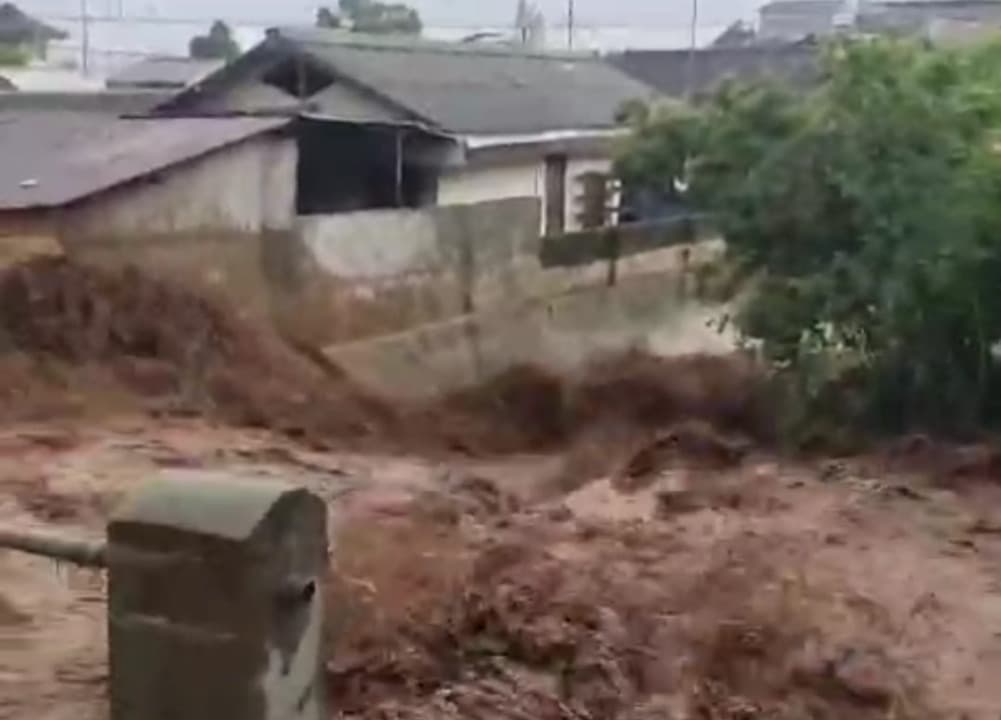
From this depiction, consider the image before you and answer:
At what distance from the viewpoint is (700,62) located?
65.2ft

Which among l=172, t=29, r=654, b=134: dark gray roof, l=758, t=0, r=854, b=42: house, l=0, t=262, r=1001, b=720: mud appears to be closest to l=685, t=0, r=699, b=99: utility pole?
l=758, t=0, r=854, b=42: house

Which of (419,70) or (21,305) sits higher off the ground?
(419,70)

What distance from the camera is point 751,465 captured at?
9578 millimetres

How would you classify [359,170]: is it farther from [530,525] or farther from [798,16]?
[798,16]

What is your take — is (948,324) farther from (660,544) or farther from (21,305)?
(21,305)

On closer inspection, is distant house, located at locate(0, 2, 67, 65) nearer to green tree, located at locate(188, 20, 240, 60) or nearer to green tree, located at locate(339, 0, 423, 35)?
green tree, located at locate(188, 20, 240, 60)

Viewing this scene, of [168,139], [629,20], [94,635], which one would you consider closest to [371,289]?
[168,139]

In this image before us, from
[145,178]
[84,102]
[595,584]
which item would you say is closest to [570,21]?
[84,102]

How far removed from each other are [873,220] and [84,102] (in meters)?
8.54

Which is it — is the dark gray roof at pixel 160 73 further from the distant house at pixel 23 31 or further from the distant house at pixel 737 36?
the distant house at pixel 737 36

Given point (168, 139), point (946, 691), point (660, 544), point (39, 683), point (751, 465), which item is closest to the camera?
point (39, 683)

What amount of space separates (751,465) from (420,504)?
2723 mm

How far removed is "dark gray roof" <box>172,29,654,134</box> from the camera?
1429 cm

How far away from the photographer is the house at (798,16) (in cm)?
2262
